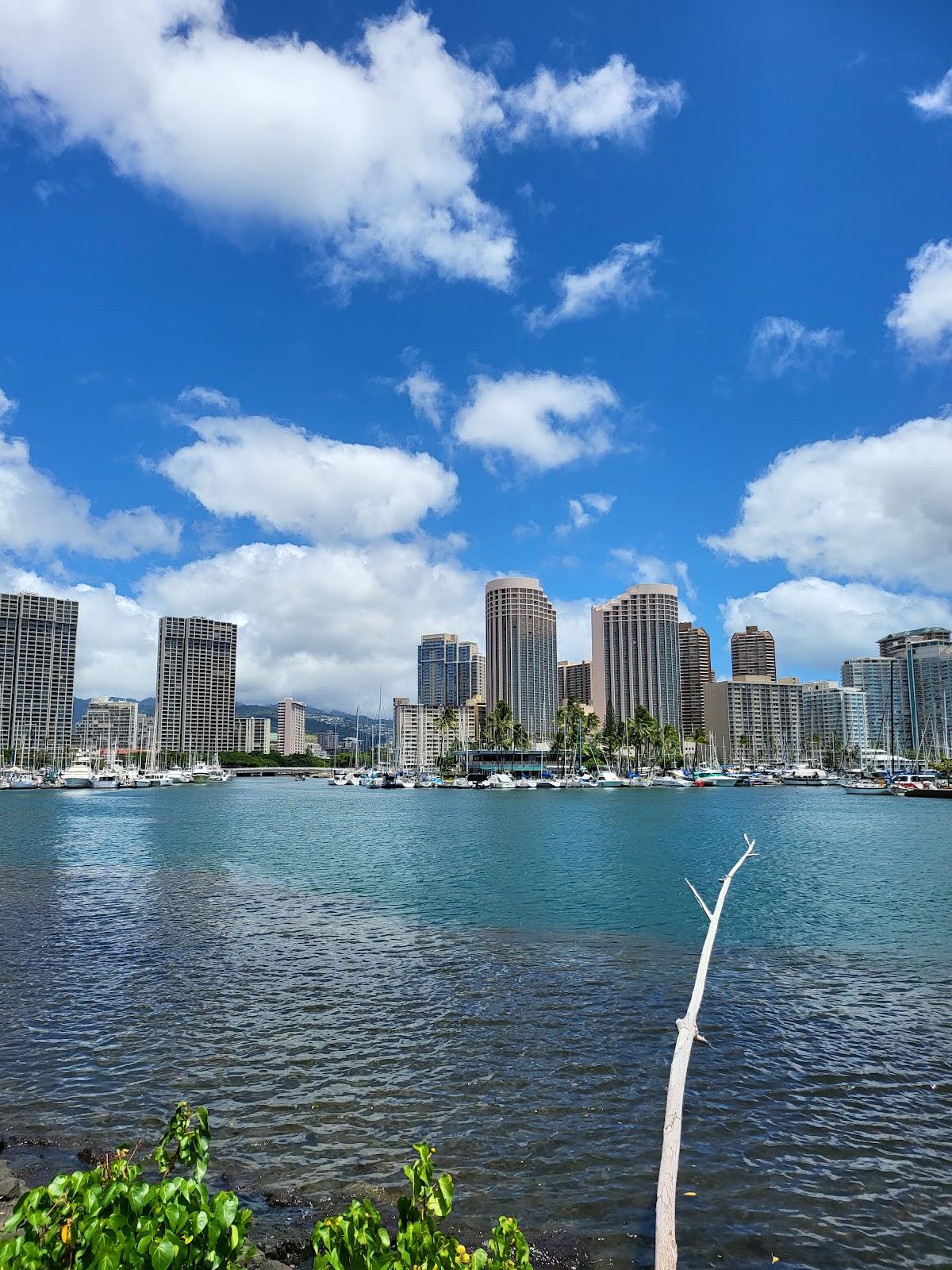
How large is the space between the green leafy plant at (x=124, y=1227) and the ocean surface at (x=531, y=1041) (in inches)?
278

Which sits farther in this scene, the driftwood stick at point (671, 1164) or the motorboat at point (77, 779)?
the motorboat at point (77, 779)

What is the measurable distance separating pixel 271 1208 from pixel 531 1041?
7.88 m

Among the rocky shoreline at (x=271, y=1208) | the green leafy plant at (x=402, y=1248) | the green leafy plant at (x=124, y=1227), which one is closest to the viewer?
the green leafy plant at (x=124, y=1227)

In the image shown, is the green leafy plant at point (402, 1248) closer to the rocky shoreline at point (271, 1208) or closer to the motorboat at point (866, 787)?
the rocky shoreline at point (271, 1208)

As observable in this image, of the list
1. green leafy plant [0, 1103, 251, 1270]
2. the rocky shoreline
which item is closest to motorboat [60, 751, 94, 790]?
the rocky shoreline

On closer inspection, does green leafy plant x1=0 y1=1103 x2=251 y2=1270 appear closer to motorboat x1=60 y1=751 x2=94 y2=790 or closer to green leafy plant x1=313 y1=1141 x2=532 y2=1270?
green leafy plant x1=313 y1=1141 x2=532 y2=1270

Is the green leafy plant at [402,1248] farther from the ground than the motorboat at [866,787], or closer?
farther from the ground

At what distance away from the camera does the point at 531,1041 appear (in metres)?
17.8

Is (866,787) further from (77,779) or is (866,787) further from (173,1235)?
(173,1235)

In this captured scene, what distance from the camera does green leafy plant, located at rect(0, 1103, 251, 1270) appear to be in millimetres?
4762

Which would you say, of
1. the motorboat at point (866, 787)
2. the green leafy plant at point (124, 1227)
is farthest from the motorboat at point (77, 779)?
the green leafy plant at point (124, 1227)

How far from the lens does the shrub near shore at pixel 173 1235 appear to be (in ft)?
15.7

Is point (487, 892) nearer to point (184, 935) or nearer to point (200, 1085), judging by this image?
point (184, 935)

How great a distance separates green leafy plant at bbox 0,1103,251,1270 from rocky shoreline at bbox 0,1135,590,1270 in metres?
4.77
